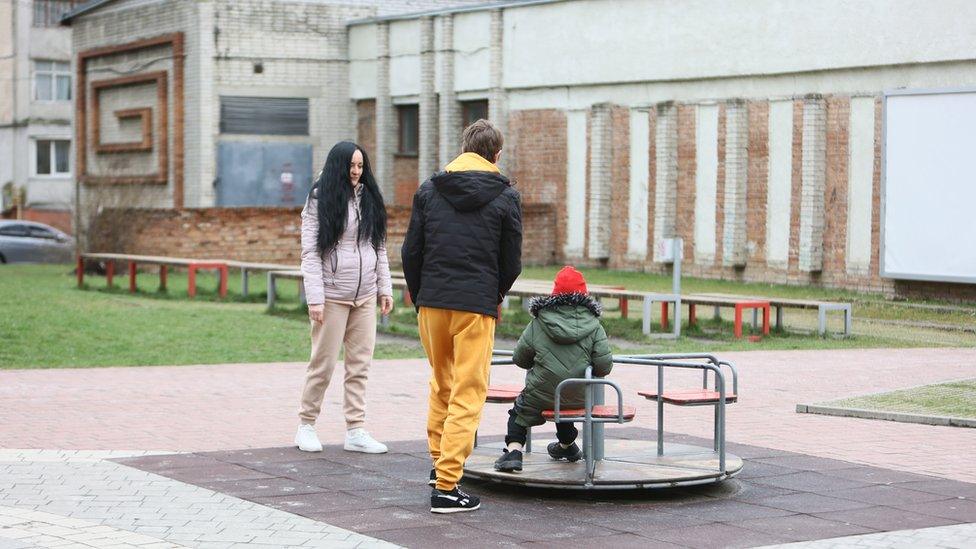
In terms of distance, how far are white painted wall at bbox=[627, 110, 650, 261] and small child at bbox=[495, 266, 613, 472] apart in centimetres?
2372

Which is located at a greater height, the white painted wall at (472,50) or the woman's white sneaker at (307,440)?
the white painted wall at (472,50)

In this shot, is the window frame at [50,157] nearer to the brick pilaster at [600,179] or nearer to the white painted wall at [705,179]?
the brick pilaster at [600,179]

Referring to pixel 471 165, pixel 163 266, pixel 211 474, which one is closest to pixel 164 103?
pixel 163 266

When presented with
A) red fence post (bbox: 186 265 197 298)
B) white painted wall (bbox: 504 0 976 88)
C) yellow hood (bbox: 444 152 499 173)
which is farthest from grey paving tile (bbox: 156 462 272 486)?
white painted wall (bbox: 504 0 976 88)

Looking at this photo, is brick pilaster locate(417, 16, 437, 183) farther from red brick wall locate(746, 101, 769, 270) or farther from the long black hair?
the long black hair

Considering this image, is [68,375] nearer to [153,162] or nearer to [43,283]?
[43,283]

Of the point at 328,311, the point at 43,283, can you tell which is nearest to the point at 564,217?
the point at 43,283

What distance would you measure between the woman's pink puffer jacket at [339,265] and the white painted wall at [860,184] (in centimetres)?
1881

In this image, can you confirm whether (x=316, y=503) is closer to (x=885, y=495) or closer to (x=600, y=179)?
(x=885, y=495)

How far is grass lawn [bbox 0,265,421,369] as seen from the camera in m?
17.0

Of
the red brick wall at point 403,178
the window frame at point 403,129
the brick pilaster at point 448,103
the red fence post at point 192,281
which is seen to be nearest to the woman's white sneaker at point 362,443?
the red fence post at point 192,281

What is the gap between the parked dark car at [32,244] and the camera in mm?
38500

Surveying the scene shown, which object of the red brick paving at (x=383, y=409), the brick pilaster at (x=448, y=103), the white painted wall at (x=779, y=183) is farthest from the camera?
the brick pilaster at (x=448, y=103)

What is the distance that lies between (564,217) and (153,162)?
461 inches
